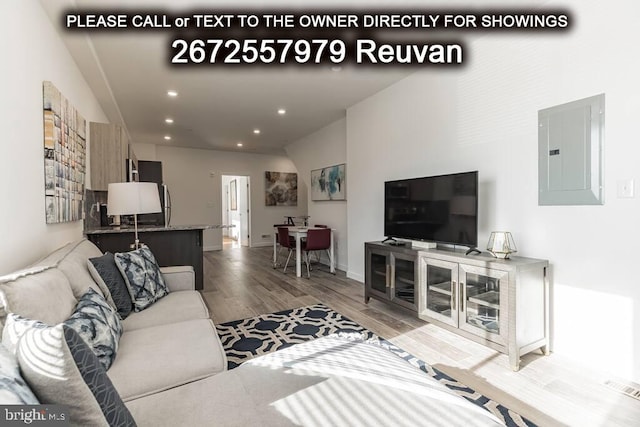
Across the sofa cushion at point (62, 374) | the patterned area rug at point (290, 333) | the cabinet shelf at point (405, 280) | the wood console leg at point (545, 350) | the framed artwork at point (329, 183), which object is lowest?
the patterned area rug at point (290, 333)

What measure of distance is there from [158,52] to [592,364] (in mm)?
4370

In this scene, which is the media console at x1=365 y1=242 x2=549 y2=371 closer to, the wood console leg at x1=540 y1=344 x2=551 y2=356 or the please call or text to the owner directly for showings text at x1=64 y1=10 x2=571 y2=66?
the wood console leg at x1=540 y1=344 x2=551 y2=356

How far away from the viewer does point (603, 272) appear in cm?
197

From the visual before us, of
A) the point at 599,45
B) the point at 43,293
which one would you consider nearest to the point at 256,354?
the point at 43,293

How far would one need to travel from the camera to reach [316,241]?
15.9ft

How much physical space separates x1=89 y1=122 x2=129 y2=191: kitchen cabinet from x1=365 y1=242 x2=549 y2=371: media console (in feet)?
11.3

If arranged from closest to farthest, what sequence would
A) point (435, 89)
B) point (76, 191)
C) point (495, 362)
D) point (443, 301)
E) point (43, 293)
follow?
point (43, 293) < point (495, 362) < point (443, 301) < point (76, 191) < point (435, 89)

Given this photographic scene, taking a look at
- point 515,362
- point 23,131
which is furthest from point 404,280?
point 23,131

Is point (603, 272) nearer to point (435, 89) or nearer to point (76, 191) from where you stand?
point (435, 89)

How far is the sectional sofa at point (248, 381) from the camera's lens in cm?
94

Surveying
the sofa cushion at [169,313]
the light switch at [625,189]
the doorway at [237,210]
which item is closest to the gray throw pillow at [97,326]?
the sofa cushion at [169,313]

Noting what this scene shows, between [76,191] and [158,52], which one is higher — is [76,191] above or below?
below

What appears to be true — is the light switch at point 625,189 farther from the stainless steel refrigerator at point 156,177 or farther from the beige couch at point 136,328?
the stainless steel refrigerator at point 156,177

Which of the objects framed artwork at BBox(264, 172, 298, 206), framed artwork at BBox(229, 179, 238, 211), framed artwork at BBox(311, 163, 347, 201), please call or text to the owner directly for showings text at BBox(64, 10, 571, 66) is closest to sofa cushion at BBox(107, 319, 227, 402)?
please call or text to the owner directly for showings text at BBox(64, 10, 571, 66)
